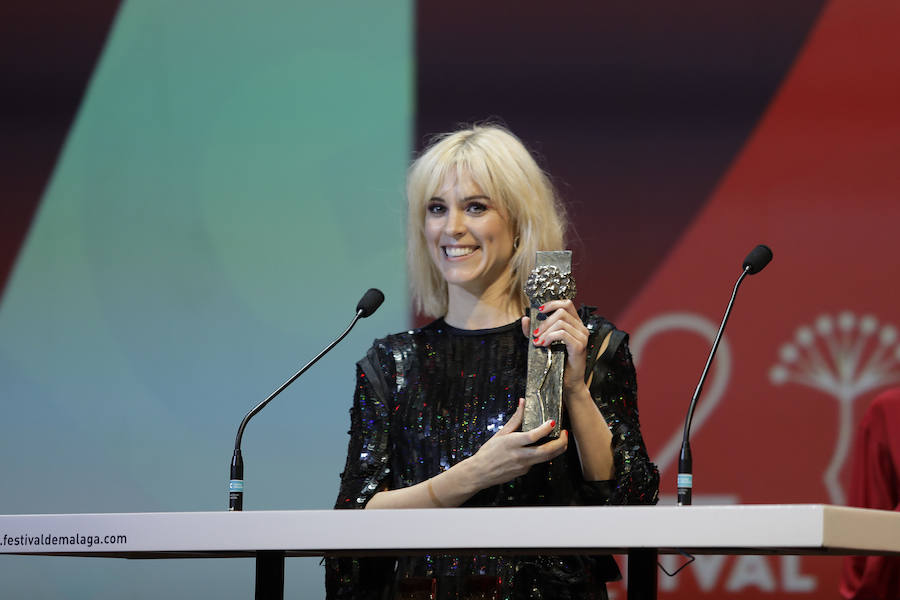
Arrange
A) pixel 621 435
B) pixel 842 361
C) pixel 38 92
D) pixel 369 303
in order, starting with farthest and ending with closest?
pixel 38 92, pixel 842 361, pixel 369 303, pixel 621 435

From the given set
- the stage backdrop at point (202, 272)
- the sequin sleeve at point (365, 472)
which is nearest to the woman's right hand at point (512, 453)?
the sequin sleeve at point (365, 472)

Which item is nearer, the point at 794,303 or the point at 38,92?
the point at 794,303

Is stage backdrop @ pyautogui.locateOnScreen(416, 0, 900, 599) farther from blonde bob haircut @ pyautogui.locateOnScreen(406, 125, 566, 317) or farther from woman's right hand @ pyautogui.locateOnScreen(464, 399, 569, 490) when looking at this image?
woman's right hand @ pyautogui.locateOnScreen(464, 399, 569, 490)

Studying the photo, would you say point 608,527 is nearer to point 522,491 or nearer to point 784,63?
point 522,491

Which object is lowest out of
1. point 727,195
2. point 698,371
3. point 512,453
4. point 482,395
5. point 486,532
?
point 486,532

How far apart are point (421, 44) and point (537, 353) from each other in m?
2.13

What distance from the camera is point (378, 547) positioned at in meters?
1.69

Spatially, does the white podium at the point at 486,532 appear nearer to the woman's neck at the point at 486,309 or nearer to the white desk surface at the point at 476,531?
the white desk surface at the point at 476,531

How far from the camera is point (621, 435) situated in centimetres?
233

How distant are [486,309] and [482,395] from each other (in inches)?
8.4

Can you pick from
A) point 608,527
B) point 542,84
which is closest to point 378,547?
point 608,527

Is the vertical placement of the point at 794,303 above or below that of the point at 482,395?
above

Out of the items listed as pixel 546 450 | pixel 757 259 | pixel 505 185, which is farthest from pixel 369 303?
pixel 757 259

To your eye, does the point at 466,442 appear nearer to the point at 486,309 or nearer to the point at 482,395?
the point at 482,395
